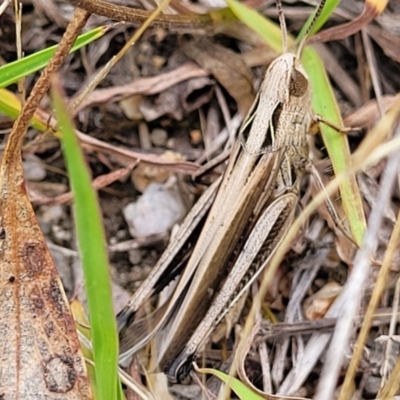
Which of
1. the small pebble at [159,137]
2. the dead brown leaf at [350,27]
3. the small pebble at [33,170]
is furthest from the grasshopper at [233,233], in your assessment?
the small pebble at [33,170]

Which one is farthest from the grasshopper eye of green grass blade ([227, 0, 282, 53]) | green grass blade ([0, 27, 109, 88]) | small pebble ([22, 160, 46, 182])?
small pebble ([22, 160, 46, 182])

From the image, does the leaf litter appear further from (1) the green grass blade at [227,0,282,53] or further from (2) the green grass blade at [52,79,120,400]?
(2) the green grass blade at [52,79,120,400]

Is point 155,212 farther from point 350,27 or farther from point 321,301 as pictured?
point 350,27

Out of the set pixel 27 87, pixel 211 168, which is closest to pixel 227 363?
pixel 211 168

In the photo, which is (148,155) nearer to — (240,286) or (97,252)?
(240,286)

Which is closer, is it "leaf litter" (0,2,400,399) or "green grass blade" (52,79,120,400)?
"green grass blade" (52,79,120,400)

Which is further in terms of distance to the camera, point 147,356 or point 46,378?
point 147,356

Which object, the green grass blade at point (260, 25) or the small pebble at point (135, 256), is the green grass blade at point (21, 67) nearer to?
the green grass blade at point (260, 25)
